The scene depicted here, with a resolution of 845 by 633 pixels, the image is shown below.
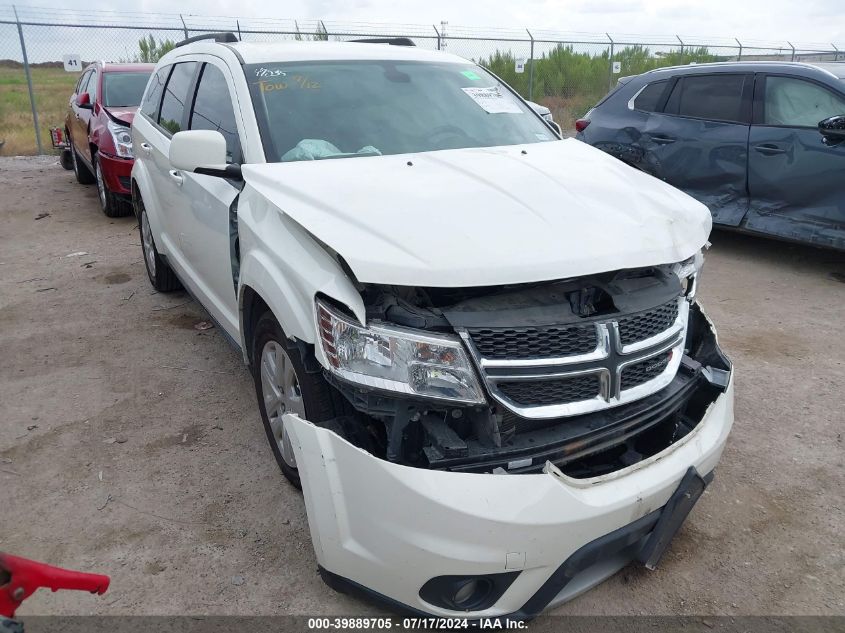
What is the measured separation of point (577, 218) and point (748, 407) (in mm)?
2040

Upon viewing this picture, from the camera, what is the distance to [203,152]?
2.89 m

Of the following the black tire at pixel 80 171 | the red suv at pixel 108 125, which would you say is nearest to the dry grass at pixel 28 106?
the black tire at pixel 80 171

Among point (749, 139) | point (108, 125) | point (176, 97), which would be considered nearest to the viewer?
point (176, 97)

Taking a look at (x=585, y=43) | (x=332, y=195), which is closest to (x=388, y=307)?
(x=332, y=195)

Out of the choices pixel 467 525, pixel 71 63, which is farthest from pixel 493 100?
pixel 71 63

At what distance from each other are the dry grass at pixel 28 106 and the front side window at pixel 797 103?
12.6m

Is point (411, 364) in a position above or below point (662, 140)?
above

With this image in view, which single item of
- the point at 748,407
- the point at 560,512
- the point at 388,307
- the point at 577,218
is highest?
the point at 577,218

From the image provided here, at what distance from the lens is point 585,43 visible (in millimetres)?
18062

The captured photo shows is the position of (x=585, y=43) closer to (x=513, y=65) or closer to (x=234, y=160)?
(x=513, y=65)

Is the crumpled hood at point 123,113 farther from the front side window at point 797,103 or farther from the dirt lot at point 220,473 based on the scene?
the front side window at point 797,103

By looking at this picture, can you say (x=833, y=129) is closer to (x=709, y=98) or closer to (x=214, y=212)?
(x=709, y=98)

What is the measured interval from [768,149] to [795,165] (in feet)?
0.92

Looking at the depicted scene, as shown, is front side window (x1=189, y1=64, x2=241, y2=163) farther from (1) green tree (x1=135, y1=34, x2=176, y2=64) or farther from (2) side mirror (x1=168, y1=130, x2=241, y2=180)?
(1) green tree (x1=135, y1=34, x2=176, y2=64)
